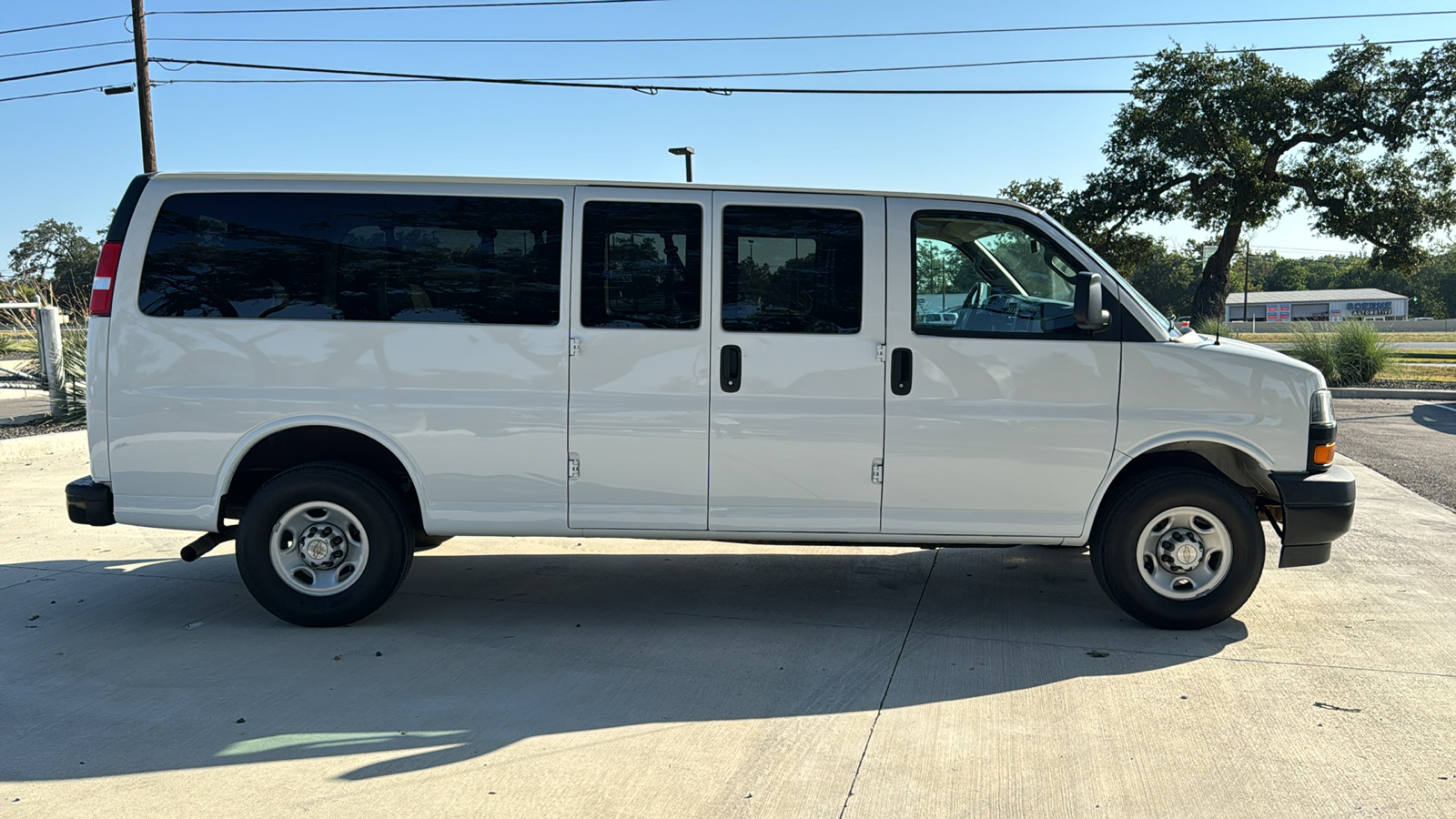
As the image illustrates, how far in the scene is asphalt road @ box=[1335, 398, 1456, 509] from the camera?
970 cm

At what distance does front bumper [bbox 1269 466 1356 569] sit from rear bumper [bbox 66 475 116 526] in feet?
19.1

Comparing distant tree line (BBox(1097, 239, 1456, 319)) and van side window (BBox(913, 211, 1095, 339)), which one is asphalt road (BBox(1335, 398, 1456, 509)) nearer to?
van side window (BBox(913, 211, 1095, 339))

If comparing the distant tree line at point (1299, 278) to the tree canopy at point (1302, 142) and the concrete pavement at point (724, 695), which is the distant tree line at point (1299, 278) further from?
the concrete pavement at point (724, 695)

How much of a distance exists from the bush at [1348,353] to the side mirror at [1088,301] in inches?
644

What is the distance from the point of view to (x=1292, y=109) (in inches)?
1217

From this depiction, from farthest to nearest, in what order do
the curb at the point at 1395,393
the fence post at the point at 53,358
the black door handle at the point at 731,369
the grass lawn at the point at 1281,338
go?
the grass lawn at the point at 1281,338, the curb at the point at 1395,393, the fence post at the point at 53,358, the black door handle at the point at 731,369

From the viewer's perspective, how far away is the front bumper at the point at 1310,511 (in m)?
5.26

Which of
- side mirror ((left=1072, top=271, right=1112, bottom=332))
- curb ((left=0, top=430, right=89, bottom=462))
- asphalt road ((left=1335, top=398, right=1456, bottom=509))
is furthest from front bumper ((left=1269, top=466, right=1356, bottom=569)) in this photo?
curb ((left=0, top=430, right=89, bottom=462))

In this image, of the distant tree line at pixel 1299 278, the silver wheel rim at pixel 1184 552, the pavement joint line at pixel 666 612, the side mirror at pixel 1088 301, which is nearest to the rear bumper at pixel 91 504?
the pavement joint line at pixel 666 612

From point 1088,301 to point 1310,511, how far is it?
5.11 feet

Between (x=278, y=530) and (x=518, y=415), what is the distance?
4.38 feet

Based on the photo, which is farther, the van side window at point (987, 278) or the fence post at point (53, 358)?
the fence post at point (53, 358)

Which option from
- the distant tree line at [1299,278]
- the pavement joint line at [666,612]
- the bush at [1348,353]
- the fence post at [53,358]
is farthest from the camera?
the distant tree line at [1299,278]

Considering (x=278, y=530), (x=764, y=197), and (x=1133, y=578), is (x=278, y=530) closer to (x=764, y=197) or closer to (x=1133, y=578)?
(x=764, y=197)
